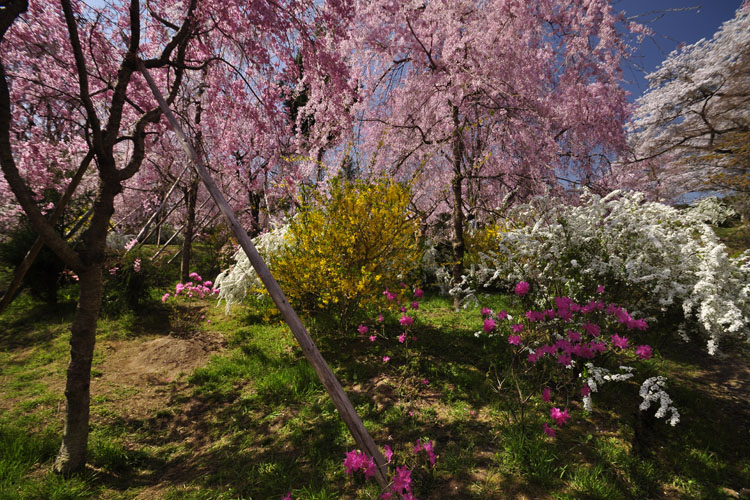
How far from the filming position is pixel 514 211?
4.86 meters

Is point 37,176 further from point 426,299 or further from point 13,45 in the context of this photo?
point 426,299

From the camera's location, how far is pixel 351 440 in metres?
2.68

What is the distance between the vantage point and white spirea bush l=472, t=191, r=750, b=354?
2678 mm

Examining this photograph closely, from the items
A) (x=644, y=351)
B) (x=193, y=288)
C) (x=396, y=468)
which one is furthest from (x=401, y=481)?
(x=193, y=288)

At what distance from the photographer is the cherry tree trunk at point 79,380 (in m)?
2.31

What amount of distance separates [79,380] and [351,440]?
231 cm

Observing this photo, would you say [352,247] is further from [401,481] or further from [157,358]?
[157,358]

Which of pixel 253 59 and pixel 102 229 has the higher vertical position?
pixel 253 59

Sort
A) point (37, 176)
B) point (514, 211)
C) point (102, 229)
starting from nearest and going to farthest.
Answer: point (102, 229) → point (514, 211) → point (37, 176)

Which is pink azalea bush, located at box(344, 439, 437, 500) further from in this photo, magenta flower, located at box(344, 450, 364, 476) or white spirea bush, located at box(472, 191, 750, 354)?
white spirea bush, located at box(472, 191, 750, 354)

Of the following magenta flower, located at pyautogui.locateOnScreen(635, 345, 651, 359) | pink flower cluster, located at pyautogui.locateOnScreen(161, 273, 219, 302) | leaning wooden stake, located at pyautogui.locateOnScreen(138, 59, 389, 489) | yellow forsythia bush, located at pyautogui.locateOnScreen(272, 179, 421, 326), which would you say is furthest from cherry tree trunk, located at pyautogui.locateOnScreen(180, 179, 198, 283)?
magenta flower, located at pyautogui.locateOnScreen(635, 345, 651, 359)

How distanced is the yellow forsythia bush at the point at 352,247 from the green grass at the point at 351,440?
3.17 feet

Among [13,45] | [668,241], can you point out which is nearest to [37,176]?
[13,45]

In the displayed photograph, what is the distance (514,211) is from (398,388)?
11.2ft
